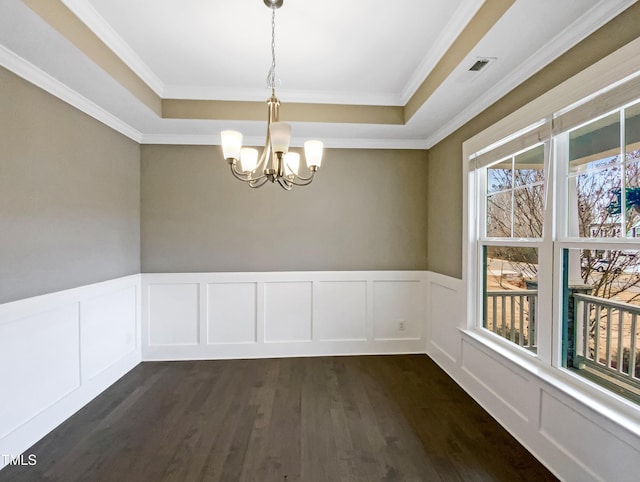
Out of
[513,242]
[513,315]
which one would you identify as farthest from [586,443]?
[513,242]

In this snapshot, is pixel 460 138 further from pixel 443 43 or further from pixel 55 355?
pixel 55 355

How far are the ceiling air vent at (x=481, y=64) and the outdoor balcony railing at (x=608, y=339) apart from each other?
1.52 meters

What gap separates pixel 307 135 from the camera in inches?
133

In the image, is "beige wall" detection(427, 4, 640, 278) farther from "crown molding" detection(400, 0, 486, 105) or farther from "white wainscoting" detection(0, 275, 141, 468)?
"white wainscoting" detection(0, 275, 141, 468)

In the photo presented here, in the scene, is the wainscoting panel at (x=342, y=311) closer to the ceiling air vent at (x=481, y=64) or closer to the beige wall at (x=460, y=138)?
the beige wall at (x=460, y=138)

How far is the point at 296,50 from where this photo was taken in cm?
229

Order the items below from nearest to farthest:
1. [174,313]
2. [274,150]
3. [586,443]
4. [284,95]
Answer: [586,443] < [274,150] < [284,95] < [174,313]

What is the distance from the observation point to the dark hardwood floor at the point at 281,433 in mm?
1813

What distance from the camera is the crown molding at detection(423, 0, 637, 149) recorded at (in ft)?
4.87

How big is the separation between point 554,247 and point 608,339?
58cm

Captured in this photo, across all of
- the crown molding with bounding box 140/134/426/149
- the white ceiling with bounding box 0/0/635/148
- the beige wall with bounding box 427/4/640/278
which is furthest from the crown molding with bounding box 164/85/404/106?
the beige wall with bounding box 427/4/640/278

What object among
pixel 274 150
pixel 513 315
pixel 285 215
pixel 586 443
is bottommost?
pixel 586 443

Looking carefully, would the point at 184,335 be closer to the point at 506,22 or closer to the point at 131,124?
the point at 131,124

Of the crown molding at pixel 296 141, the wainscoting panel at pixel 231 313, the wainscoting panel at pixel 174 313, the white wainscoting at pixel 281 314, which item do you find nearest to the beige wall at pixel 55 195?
the crown molding at pixel 296 141
